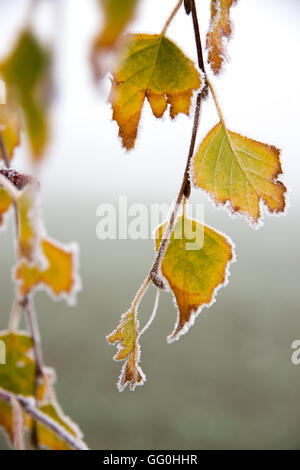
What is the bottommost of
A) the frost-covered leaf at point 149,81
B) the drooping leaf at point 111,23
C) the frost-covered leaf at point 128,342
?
the frost-covered leaf at point 128,342

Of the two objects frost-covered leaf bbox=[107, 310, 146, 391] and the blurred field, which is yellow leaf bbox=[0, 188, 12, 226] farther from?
the blurred field

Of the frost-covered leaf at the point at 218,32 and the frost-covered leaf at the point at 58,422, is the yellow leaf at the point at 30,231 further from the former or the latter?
the frost-covered leaf at the point at 58,422

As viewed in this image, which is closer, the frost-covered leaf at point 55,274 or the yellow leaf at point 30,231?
the yellow leaf at point 30,231

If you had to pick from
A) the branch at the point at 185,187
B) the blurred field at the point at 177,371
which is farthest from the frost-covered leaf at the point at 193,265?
the blurred field at the point at 177,371

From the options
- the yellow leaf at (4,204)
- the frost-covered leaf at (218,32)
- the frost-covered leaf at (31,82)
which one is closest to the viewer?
the frost-covered leaf at (31,82)

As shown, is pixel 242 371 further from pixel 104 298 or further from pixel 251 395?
pixel 104 298

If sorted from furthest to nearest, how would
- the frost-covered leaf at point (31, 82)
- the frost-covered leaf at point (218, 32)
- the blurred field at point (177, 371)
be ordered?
the blurred field at point (177, 371)
the frost-covered leaf at point (218, 32)
the frost-covered leaf at point (31, 82)

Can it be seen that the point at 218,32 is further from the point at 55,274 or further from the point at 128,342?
the point at 55,274

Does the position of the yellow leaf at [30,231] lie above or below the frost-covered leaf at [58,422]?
above
